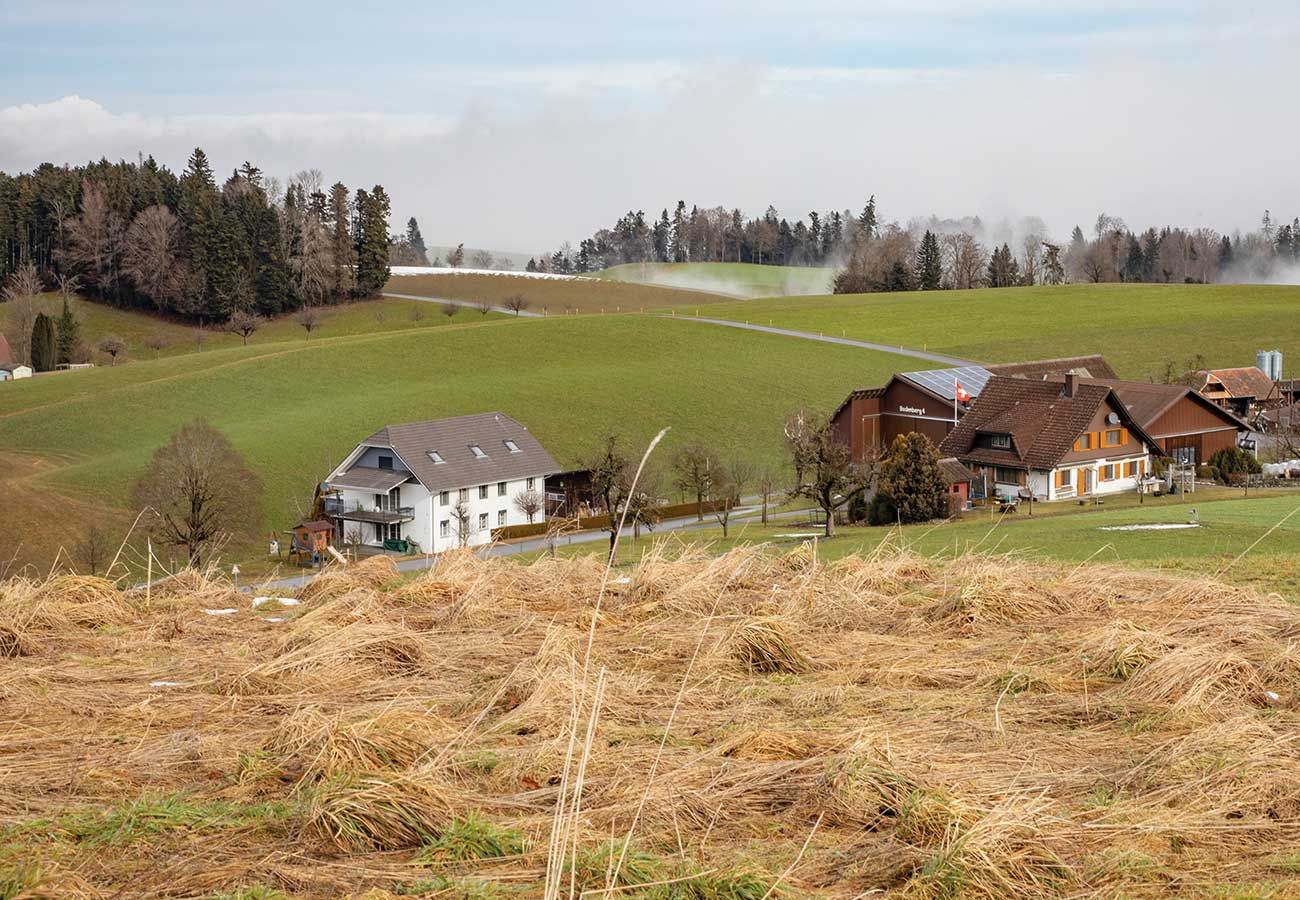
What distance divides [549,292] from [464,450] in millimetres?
81601

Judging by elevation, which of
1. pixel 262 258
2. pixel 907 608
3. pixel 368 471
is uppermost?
pixel 262 258

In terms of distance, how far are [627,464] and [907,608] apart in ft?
143

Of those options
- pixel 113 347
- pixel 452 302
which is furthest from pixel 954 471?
pixel 452 302

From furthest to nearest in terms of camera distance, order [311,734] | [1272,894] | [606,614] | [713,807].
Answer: [606,614] < [311,734] < [713,807] < [1272,894]

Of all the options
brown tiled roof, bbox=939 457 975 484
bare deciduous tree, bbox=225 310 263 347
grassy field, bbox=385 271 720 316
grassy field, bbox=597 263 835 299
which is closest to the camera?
brown tiled roof, bbox=939 457 975 484

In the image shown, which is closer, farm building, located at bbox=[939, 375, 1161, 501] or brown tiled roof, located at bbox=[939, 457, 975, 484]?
brown tiled roof, located at bbox=[939, 457, 975, 484]

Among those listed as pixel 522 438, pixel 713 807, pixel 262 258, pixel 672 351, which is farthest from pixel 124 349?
pixel 713 807

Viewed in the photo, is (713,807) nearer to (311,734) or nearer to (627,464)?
(311,734)

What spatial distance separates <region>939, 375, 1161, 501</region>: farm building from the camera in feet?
172

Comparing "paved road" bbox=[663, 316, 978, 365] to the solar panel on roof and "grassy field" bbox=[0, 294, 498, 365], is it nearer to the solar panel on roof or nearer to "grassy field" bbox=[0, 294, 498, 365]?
the solar panel on roof

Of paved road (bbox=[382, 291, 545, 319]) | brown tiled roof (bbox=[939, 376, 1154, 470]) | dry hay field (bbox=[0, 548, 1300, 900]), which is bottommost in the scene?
brown tiled roof (bbox=[939, 376, 1154, 470])

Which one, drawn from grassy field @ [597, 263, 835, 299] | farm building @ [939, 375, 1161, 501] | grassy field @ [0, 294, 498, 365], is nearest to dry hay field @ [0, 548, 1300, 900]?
farm building @ [939, 375, 1161, 501]

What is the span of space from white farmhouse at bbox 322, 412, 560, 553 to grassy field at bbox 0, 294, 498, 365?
54976 millimetres

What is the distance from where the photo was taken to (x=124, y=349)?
10612cm
